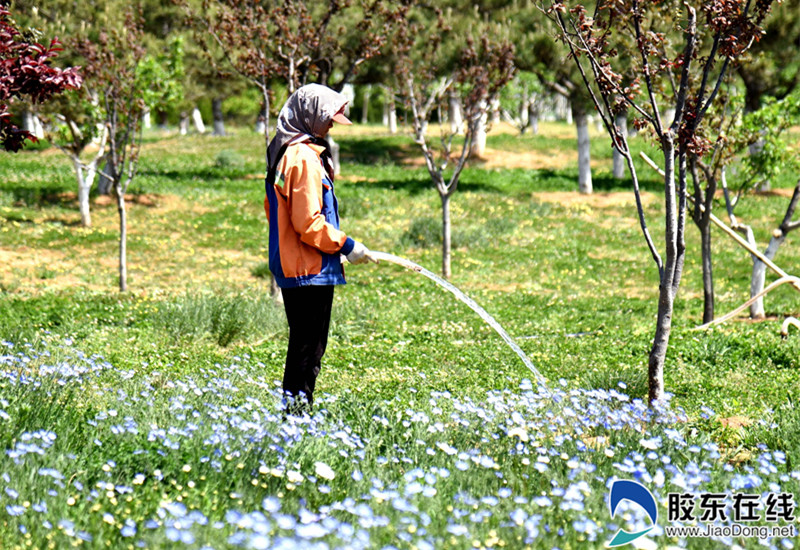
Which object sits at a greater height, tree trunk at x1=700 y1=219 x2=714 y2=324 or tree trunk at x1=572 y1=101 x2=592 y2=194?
tree trunk at x1=572 y1=101 x2=592 y2=194

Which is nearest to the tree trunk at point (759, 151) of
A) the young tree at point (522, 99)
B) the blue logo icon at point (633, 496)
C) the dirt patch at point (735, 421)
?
the dirt patch at point (735, 421)

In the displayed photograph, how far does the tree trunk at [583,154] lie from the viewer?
23.2 meters

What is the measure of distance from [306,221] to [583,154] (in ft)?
66.4

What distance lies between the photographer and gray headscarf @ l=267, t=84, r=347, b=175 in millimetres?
4234

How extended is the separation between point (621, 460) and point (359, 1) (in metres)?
10.6

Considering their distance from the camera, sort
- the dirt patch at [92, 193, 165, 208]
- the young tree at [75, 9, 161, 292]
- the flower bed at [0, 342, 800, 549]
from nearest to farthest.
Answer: the flower bed at [0, 342, 800, 549], the young tree at [75, 9, 161, 292], the dirt patch at [92, 193, 165, 208]

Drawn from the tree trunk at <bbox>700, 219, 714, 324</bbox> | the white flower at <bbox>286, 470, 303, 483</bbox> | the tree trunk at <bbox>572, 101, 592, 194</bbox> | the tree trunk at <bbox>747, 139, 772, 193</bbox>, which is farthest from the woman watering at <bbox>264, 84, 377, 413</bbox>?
the tree trunk at <bbox>572, 101, 592, 194</bbox>

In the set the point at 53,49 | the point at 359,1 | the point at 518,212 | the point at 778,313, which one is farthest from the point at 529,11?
the point at 53,49

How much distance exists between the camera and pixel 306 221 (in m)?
4.13

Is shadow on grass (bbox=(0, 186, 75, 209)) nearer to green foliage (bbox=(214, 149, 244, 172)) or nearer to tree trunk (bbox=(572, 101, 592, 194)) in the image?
green foliage (bbox=(214, 149, 244, 172))

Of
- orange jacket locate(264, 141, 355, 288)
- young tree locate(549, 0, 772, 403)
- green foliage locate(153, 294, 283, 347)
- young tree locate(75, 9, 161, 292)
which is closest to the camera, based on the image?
orange jacket locate(264, 141, 355, 288)

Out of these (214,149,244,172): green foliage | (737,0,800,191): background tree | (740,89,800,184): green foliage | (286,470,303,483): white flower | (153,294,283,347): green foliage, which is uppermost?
(737,0,800,191): background tree

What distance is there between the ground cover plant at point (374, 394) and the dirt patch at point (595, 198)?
10.4 ft

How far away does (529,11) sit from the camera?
2444 cm
